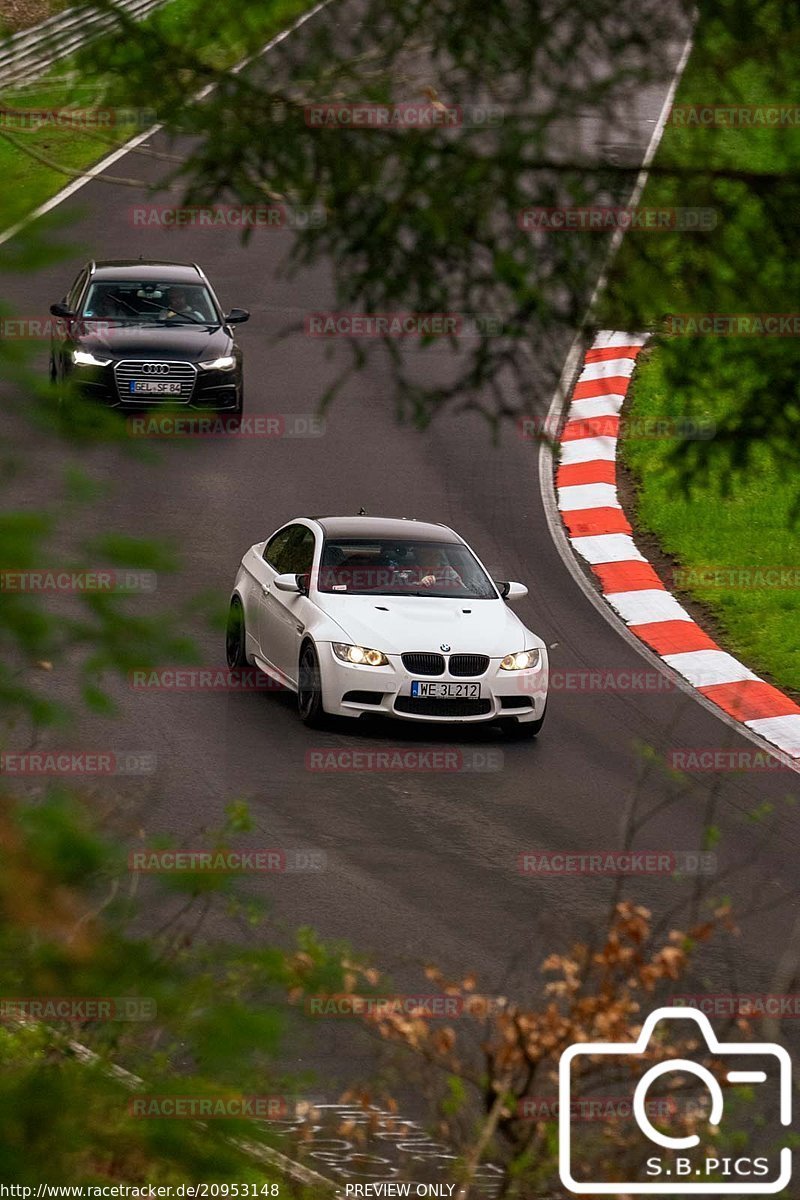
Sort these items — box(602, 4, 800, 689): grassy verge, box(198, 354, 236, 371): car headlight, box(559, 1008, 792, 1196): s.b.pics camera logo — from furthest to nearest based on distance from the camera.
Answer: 1. box(198, 354, 236, 371): car headlight
2. box(602, 4, 800, 689): grassy verge
3. box(559, 1008, 792, 1196): s.b.pics camera logo

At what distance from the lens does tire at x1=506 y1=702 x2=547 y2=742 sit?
13500 millimetres

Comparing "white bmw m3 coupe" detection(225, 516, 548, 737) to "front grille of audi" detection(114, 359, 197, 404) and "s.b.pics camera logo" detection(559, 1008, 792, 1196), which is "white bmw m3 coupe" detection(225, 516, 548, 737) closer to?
"front grille of audi" detection(114, 359, 197, 404)

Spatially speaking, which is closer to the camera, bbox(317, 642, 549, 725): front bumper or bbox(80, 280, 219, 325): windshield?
bbox(317, 642, 549, 725): front bumper

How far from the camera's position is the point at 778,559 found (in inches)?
741

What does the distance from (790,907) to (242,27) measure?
6.64 meters

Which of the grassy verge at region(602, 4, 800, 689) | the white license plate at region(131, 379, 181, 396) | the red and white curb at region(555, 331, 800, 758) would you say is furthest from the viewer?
the white license plate at region(131, 379, 181, 396)

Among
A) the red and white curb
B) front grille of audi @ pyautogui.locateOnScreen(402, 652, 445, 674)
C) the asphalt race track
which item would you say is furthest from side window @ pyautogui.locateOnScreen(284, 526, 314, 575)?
the red and white curb

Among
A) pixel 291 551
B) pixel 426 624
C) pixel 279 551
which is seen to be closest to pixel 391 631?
pixel 426 624

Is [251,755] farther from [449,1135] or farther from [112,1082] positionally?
[112,1082]

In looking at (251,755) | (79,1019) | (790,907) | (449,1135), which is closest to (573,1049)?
(449,1135)

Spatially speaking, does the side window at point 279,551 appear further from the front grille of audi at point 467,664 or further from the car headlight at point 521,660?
the car headlight at point 521,660

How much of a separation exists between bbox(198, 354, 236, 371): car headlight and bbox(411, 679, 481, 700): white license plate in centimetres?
944

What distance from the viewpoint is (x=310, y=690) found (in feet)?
44.1

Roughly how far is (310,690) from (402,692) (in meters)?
0.83
